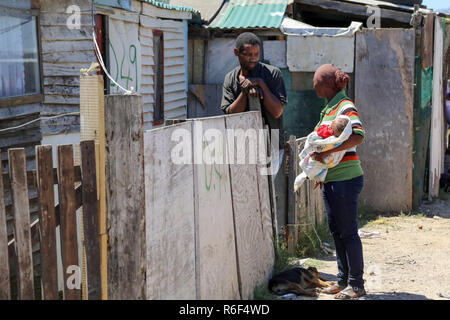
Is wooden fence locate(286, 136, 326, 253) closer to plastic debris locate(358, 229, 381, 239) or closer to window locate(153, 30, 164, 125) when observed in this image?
plastic debris locate(358, 229, 381, 239)

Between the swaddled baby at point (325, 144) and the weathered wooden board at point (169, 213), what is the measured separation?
4.35 feet

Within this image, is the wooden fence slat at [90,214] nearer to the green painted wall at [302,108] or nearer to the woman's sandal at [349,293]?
the woman's sandal at [349,293]

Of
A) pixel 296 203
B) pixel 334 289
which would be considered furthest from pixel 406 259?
pixel 334 289

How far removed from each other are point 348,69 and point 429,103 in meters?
1.60

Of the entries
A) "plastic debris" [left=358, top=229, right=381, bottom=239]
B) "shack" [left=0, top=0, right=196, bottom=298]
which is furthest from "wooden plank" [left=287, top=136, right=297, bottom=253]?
"shack" [left=0, top=0, right=196, bottom=298]

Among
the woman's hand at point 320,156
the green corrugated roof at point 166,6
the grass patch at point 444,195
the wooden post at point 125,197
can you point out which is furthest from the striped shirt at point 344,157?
the grass patch at point 444,195

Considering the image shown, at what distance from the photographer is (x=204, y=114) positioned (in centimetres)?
1117

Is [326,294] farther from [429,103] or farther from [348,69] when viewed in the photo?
[429,103]

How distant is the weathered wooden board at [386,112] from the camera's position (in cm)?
906

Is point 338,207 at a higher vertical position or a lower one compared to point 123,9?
lower

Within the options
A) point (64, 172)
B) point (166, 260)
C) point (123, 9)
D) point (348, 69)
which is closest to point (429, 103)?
point (348, 69)

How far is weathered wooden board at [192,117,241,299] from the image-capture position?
13.8ft

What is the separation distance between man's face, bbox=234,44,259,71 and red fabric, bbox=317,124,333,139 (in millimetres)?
1240

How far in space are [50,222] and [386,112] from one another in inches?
273
